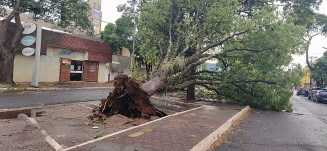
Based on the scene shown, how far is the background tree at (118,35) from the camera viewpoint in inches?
957

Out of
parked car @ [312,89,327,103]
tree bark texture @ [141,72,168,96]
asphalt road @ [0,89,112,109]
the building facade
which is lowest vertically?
parked car @ [312,89,327,103]

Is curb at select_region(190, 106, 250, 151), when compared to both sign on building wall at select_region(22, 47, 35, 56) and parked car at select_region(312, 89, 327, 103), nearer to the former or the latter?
sign on building wall at select_region(22, 47, 35, 56)

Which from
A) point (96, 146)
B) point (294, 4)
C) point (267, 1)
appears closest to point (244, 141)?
point (96, 146)

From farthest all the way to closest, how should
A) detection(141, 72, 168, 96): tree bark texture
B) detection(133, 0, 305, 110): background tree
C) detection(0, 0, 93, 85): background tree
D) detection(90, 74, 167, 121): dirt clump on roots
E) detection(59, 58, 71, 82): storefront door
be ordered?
detection(59, 58, 71, 82): storefront door
detection(0, 0, 93, 85): background tree
detection(133, 0, 305, 110): background tree
detection(141, 72, 168, 96): tree bark texture
detection(90, 74, 167, 121): dirt clump on roots

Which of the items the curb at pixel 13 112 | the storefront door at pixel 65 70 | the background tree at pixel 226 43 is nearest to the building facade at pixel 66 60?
the storefront door at pixel 65 70

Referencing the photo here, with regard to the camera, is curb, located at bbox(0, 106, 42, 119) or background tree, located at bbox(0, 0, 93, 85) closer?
curb, located at bbox(0, 106, 42, 119)

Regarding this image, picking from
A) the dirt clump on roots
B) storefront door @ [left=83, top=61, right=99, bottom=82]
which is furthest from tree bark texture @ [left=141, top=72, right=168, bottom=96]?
storefront door @ [left=83, top=61, right=99, bottom=82]

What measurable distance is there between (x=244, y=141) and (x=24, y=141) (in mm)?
4925

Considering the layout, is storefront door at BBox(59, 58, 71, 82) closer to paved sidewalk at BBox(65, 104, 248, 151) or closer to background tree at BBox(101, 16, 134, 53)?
background tree at BBox(101, 16, 134, 53)

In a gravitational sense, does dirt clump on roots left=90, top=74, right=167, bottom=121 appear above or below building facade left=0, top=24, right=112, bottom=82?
below

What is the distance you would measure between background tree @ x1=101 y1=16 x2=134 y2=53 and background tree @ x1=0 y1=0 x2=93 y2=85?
7.22 meters

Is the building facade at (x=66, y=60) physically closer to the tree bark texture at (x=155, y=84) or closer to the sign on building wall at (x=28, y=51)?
the sign on building wall at (x=28, y=51)

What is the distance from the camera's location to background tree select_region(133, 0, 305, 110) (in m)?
9.30

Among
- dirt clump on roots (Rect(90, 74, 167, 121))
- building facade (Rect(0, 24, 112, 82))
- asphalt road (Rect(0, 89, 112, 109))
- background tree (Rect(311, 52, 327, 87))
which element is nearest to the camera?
dirt clump on roots (Rect(90, 74, 167, 121))
